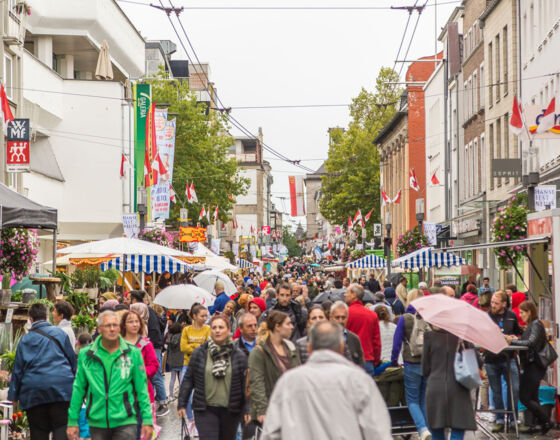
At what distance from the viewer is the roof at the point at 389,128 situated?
6343 cm

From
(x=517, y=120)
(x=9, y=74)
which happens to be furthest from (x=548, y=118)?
(x=9, y=74)

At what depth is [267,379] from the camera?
8.84 m

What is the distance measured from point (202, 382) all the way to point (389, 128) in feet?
198

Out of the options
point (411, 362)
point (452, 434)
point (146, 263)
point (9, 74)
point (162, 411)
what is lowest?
point (162, 411)

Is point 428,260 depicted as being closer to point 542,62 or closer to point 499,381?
point 542,62

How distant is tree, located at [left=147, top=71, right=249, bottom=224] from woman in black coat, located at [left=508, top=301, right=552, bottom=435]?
44432mm

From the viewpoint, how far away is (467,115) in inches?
1703

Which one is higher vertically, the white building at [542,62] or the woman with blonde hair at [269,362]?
the white building at [542,62]

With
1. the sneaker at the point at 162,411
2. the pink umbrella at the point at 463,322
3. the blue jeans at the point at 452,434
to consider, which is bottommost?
the sneaker at the point at 162,411

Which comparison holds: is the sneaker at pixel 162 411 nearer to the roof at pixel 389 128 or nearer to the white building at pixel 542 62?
the white building at pixel 542 62

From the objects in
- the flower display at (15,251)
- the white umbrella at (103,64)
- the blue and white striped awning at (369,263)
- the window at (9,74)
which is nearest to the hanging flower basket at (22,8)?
the window at (9,74)

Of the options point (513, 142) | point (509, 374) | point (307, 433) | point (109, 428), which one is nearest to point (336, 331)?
point (307, 433)

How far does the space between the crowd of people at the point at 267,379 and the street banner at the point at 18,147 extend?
12101mm

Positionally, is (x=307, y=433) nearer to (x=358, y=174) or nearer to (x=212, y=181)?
(x=212, y=181)
